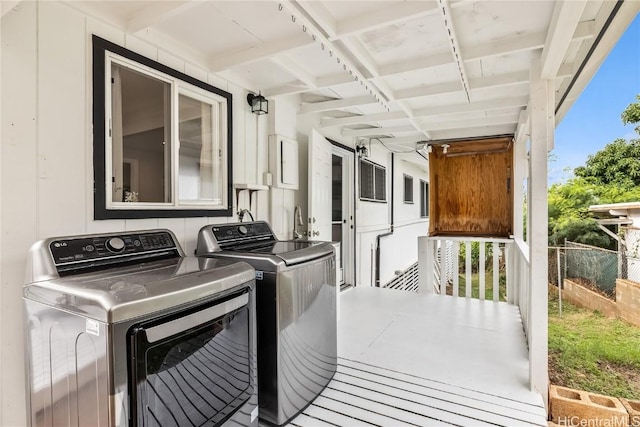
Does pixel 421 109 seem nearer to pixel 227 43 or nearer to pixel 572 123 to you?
pixel 572 123

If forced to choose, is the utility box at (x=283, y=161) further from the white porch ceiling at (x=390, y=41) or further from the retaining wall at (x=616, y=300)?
the retaining wall at (x=616, y=300)

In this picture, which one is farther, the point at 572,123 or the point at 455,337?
A: the point at 572,123

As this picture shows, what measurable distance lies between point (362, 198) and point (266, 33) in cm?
336

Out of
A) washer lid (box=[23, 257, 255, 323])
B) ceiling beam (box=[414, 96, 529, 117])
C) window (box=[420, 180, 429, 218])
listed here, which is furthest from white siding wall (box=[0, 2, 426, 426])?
window (box=[420, 180, 429, 218])

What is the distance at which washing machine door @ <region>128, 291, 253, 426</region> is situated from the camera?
113cm

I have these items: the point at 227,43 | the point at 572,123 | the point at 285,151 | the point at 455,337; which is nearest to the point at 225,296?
the point at 227,43

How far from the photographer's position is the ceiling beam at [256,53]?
6.96 feet

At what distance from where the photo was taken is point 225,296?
4.82 feet

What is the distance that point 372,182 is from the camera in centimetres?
562

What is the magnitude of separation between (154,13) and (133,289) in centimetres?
154

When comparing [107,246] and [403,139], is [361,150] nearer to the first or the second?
[403,139]

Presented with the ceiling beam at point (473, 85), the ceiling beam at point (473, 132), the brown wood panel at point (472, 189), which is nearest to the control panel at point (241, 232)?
the ceiling beam at point (473, 85)

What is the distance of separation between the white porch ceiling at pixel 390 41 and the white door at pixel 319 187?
2.03 feet

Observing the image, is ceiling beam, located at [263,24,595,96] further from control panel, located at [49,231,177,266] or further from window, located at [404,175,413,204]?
window, located at [404,175,413,204]
